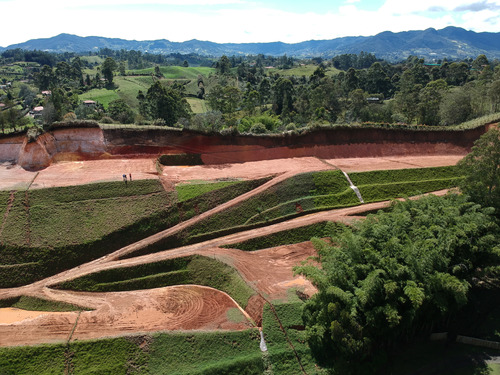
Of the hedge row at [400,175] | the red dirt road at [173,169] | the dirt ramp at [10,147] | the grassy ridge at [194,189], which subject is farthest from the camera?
the hedge row at [400,175]

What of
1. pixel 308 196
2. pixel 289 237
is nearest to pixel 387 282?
pixel 289 237

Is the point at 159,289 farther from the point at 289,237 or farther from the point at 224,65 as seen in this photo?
the point at 224,65

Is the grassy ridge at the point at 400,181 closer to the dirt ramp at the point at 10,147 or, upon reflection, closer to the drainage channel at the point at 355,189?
the drainage channel at the point at 355,189

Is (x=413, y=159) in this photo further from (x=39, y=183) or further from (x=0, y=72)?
(x=0, y=72)

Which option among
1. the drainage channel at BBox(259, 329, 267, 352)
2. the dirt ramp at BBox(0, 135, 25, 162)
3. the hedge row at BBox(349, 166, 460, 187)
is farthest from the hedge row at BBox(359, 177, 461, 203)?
the dirt ramp at BBox(0, 135, 25, 162)

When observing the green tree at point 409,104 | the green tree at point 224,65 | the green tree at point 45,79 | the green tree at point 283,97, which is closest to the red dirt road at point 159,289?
the green tree at point 409,104

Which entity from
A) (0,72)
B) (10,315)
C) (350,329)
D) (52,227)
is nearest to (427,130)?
(350,329)

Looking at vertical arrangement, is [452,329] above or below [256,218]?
below
